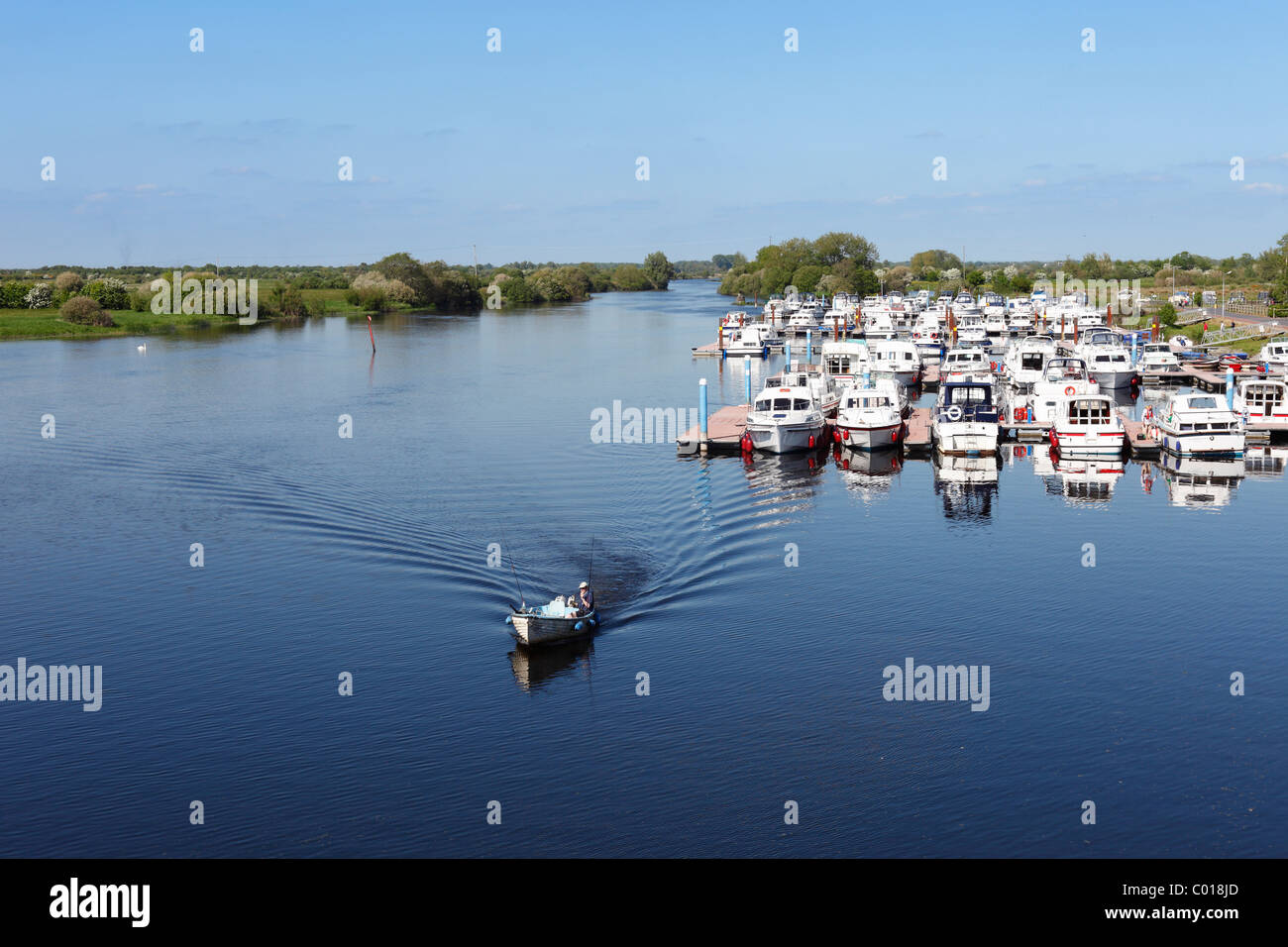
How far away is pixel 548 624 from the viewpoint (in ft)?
111

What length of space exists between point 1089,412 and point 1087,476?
379cm

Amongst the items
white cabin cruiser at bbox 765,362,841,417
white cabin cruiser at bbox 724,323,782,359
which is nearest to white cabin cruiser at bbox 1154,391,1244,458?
white cabin cruiser at bbox 765,362,841,417

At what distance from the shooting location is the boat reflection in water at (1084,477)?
53.0 metres

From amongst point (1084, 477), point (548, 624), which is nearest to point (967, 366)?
point (1084, 477)

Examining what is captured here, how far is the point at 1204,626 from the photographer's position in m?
35.7

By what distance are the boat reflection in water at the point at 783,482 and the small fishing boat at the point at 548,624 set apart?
1463 cm

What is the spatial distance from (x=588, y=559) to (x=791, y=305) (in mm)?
135836

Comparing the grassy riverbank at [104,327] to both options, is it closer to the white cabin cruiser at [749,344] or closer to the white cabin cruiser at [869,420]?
the white cabin cruiser at [749,344]

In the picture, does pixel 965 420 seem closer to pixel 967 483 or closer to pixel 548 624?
pixel 967 483

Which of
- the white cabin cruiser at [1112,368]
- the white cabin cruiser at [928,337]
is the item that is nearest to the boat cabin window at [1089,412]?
the white cabin cruiser at [1112,368]

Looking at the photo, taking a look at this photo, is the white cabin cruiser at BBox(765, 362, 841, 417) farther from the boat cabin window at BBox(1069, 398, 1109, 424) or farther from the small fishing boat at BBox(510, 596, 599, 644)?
the small fishing boat at BBox(510, 596, 599, 644)

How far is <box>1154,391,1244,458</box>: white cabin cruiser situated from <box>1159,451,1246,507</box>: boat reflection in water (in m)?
0.43
